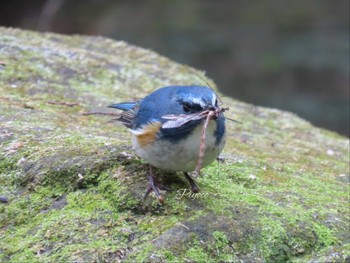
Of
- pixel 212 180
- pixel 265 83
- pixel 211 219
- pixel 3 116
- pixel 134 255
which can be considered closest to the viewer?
pixel 134 255

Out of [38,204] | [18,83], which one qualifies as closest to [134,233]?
[38,204]

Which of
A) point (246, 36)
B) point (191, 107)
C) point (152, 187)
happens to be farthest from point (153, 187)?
point (246, 36)

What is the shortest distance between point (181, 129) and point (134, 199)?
1.99ft

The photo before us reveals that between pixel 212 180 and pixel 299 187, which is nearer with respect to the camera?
pixel 212 180

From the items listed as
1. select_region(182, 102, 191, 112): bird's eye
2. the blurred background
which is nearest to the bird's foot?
select_region(182, 102, 191, 112): bird's eye

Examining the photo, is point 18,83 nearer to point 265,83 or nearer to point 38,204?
point 38,204

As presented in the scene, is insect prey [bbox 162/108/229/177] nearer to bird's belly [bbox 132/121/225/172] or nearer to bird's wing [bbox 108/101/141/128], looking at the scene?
bird's belly [bbox 132/121/225/172]

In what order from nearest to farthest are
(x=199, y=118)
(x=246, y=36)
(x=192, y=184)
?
1. (x=199, y=118)
2. (x=192, y=184)
3. (x=246, y=36)

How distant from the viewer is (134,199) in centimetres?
380

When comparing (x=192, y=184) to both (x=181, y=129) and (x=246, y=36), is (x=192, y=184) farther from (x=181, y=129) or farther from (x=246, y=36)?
(x=246, y=36)

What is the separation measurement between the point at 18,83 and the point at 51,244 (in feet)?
11.3

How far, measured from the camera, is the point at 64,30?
19078 millimetres

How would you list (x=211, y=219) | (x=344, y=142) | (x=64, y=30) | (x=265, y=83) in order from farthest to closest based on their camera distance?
(x=64, y=30) → (x=265, y=83) → (x=344, y=142) → (x=211, y=219)

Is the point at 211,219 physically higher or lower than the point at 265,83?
higher
